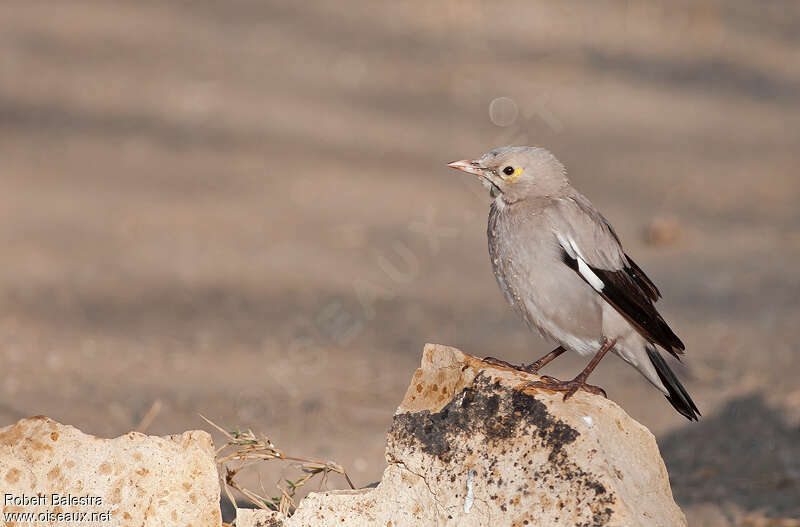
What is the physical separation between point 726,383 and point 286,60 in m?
5.04

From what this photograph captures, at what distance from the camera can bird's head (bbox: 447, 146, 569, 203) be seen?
3.26 meters

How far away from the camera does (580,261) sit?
10.3 feet

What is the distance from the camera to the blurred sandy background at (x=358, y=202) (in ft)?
17.6

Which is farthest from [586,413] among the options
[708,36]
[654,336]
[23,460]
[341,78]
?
[708,36]

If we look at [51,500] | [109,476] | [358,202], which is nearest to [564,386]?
[109,476]

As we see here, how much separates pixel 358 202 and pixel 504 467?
17.1ft

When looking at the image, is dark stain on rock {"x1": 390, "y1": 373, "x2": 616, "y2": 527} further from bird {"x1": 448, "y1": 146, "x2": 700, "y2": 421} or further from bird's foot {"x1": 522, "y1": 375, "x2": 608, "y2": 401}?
bird {"x1": 448, "y1": 146, "x2": 700, "y2": 421}

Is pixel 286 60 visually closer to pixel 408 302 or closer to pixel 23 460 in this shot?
pixel 408 302

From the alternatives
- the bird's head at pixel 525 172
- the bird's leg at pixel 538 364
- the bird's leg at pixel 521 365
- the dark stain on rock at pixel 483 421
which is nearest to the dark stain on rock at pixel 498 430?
the dark stain on rock at pixel 483 421

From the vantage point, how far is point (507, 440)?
8.82 feet

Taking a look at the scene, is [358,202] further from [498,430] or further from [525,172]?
[498,430]

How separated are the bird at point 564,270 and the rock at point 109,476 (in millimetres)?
953

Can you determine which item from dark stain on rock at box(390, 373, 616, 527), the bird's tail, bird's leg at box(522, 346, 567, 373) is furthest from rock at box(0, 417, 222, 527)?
the bird's tail

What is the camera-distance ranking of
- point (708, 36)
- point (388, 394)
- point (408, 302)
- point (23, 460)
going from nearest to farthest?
point (23, 460) → point (388, 394) → point (408, 302) → point (708, 36)
